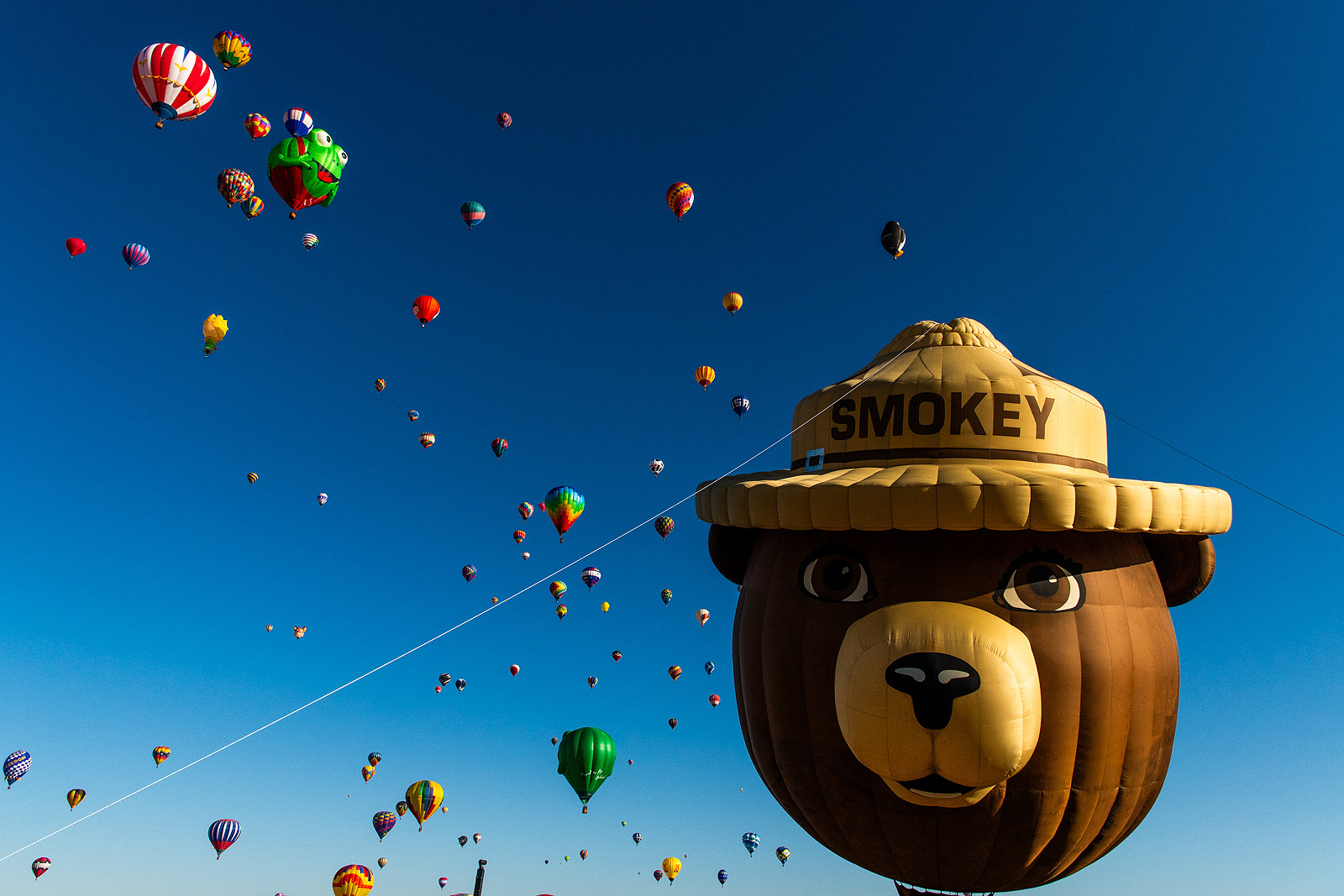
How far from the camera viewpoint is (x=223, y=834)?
102 feet

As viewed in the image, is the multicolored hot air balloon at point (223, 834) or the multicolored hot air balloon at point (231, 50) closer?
the multicolored hot air balloon at point (231, 50)

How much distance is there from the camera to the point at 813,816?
575 cm

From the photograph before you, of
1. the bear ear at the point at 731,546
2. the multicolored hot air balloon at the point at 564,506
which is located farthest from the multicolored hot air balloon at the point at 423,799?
the bear ear at the point at 731,546

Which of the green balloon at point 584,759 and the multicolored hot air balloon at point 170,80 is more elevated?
the multicolored hot air balloon at point 170,80

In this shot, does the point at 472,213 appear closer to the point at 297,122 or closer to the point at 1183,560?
the point at 297,122

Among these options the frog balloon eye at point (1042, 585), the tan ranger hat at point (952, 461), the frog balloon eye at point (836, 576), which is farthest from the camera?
the frog balloon eye at point (836, 576)

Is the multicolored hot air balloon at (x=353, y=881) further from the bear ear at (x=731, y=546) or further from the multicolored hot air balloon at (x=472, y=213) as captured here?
the bear ear at (x=731, y=546)

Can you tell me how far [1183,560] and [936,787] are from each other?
2.59 metres

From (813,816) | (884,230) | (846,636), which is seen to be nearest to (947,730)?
(846,636)

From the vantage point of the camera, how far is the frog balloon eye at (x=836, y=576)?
5.44 meters

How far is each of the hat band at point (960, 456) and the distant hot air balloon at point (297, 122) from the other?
26.5m

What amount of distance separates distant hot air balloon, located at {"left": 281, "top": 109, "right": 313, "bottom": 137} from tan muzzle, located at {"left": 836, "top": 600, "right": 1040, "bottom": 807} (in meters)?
27.6

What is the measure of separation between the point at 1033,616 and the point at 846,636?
1.07m

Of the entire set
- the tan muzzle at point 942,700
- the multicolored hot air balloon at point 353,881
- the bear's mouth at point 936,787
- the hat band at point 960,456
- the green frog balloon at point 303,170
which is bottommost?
the multicolored hot air balloon at point 353,881
